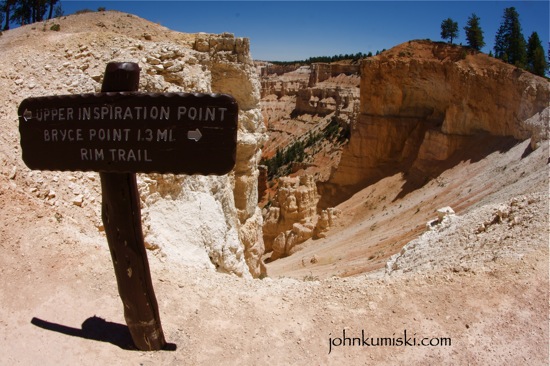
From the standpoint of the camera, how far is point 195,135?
12.6 ft

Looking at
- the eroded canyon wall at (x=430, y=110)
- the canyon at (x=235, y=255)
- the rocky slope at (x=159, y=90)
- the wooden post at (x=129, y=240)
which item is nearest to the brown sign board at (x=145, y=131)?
the wooden post at (x=129, y=240)

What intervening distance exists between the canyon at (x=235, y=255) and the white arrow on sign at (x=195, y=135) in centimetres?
263

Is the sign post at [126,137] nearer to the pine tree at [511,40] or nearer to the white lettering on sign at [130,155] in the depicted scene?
→ the white lettering on sign at [130,155]

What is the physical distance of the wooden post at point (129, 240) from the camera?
4031 mm

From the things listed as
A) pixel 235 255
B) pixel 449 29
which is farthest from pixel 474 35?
pixel 235 255

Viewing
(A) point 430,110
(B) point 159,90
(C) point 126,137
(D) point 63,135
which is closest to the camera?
(C) point 126,137

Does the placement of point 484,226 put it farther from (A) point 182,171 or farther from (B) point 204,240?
(A) point 182,171

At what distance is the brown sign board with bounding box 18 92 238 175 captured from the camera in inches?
149

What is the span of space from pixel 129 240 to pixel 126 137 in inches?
43.3

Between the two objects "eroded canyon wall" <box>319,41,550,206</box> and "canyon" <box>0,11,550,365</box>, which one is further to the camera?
"eroded canyon wall" <box>319,41,550,206</box>

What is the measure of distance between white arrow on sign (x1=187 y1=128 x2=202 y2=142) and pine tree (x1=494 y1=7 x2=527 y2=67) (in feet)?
Answer: 110

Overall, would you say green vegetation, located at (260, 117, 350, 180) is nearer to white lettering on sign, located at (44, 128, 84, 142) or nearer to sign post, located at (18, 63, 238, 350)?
sign post, located at (18, 63, 238, 350)

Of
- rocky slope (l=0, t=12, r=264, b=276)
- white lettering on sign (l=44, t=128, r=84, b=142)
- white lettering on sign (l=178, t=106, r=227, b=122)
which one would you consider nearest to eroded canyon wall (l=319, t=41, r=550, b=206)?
rocky slope (l=0, t=12, r=264, b=276)

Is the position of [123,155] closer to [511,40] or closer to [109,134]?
[109,134]
